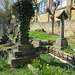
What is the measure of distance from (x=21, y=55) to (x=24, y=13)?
2481mm

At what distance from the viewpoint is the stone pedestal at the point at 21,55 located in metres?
4.28

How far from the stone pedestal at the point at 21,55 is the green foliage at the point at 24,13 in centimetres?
43

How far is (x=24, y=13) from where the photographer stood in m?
4.57

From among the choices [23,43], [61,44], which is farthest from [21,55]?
[61,44]

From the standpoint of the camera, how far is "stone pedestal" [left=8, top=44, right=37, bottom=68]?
428cm

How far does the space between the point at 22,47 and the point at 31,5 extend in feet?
8.60

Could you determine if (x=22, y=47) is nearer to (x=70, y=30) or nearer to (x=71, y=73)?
(x=71, y=73)

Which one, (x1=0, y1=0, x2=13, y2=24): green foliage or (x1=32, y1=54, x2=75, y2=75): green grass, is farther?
(x1=0, y1=0, x2=13, y2=24): green foliage

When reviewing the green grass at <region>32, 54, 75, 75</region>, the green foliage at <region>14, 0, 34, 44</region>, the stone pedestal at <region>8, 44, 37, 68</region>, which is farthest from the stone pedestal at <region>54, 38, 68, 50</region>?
the green foliage at <region>14, 0, 34, 44</region>

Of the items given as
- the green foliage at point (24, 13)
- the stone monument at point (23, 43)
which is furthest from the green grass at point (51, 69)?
the green foliage at point (24, 13)

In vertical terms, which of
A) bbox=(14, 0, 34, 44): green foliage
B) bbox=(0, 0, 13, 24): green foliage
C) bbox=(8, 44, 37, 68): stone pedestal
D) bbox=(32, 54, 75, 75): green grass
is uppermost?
bbox=(0, 0, 13, 24): green foliage

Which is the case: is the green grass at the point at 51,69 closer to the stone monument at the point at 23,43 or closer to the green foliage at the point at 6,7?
the stone monument at the point at 23,43

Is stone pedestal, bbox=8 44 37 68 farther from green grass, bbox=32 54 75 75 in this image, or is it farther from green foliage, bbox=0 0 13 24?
green foliage, bbox=0 0 13 24

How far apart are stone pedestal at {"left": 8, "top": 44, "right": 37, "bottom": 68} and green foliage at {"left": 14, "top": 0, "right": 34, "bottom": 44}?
0.43 meters
